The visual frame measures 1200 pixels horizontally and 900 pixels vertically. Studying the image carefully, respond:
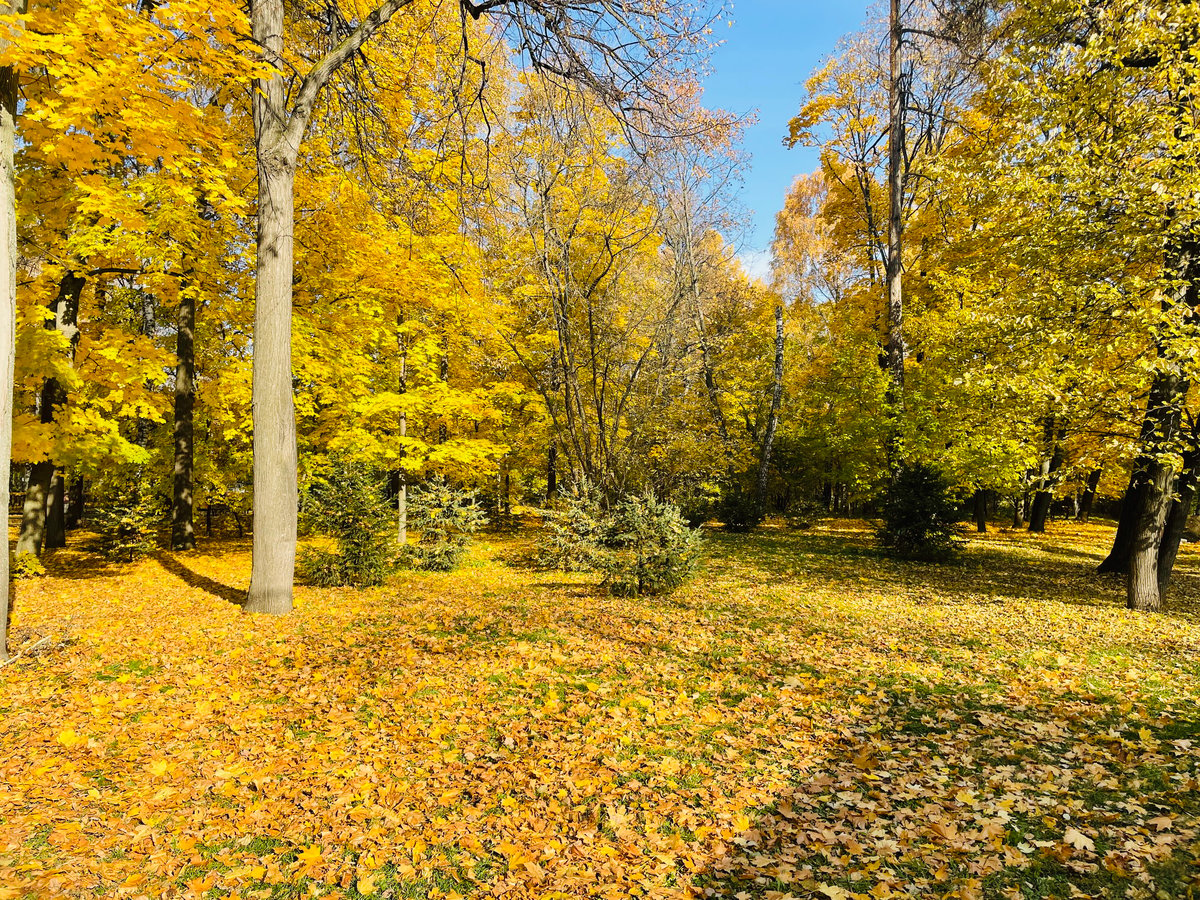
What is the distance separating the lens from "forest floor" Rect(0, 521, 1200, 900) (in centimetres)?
306

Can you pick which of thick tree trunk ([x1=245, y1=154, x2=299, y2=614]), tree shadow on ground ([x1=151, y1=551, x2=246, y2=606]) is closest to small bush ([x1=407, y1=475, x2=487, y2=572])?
tree shadow on ground ([x1=151, y1=551, x2=246, y2=606])

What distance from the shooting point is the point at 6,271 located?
494cm

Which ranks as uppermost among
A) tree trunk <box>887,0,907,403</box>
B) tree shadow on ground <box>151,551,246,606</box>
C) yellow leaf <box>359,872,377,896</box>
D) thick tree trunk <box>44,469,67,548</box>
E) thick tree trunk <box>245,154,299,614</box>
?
tree trunk <box>887,0,907,403</box>

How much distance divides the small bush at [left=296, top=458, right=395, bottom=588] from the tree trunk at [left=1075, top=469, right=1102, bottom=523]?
21978mm

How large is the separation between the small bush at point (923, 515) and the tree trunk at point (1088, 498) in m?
11.2

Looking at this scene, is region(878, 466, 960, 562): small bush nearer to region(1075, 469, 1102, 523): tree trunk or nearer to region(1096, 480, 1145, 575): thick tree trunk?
region(1096, 480, 1145, 575): thick tree trunk

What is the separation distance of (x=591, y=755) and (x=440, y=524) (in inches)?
319

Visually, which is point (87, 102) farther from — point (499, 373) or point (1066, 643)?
point (1066, 643)

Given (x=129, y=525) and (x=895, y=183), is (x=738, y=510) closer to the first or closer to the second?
(x=895, y=183)

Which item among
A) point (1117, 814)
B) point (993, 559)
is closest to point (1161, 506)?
point (993, 559)

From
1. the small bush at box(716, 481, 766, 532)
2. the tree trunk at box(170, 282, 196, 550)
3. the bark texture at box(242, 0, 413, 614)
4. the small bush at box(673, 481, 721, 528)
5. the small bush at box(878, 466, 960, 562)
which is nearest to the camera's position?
the bark texture at box(242, 0, 413, 614)

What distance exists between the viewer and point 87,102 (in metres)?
5.46

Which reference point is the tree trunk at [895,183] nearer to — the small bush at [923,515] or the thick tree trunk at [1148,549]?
the small bush at [923,515]

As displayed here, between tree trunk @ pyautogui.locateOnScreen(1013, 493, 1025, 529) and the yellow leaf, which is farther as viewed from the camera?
tree trunk @ pyautogui.locateOnScreen(1013, 493, 1025, 529)
